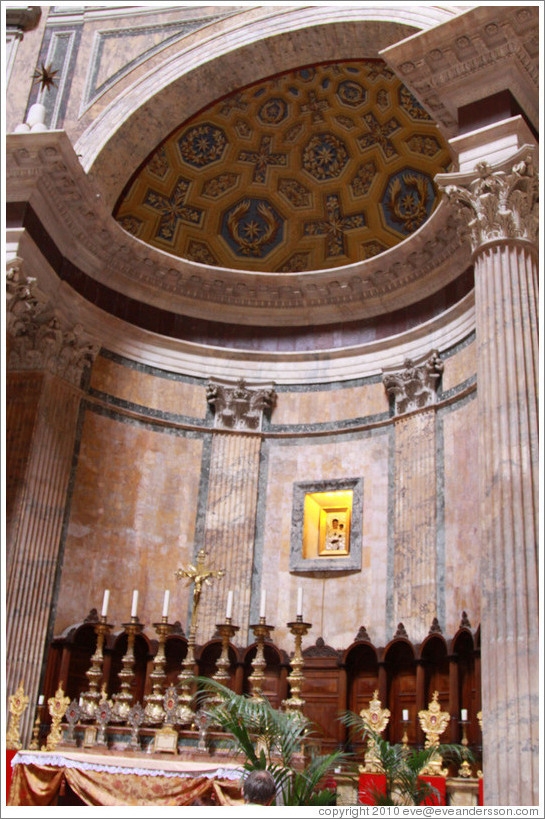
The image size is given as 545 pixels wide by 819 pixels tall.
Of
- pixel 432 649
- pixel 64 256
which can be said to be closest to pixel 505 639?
pixel 432 649

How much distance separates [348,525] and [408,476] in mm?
1608

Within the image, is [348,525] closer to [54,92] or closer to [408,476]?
[408,476]

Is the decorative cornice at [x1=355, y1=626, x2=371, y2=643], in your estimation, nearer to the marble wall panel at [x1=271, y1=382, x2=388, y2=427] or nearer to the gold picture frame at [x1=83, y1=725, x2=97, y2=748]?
the marble wall panel at [x1=271, y1=382, x2=388, y2=427]

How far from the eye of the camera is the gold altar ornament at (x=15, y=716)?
470 inches

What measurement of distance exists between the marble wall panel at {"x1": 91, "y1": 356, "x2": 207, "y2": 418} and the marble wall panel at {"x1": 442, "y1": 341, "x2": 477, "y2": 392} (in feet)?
16.4

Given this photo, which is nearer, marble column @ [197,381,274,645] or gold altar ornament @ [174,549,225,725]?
gold altar ornament @ [174,549,225,725]

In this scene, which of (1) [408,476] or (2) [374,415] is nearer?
(1) [408,476]

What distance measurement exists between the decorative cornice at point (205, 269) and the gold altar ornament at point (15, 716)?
772 cm

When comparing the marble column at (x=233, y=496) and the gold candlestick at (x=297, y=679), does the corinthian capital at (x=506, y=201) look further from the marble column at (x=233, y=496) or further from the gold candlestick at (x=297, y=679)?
the marble column at (x=233, y=496)

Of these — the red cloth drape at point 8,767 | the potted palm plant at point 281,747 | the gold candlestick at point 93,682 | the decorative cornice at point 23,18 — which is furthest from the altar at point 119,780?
the decorative cornice at point 23,18

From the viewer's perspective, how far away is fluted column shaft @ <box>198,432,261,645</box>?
1545cm

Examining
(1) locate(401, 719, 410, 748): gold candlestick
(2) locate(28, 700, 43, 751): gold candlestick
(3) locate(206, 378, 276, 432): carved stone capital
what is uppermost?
(3) locate(206, 378, 276, 432): carved stone capital

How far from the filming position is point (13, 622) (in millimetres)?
13578

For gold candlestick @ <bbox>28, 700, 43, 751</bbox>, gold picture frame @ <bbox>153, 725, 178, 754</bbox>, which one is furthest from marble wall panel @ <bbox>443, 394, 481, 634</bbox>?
gold candlestick @ <bbox>28, 700, 43, 751</bbox>
